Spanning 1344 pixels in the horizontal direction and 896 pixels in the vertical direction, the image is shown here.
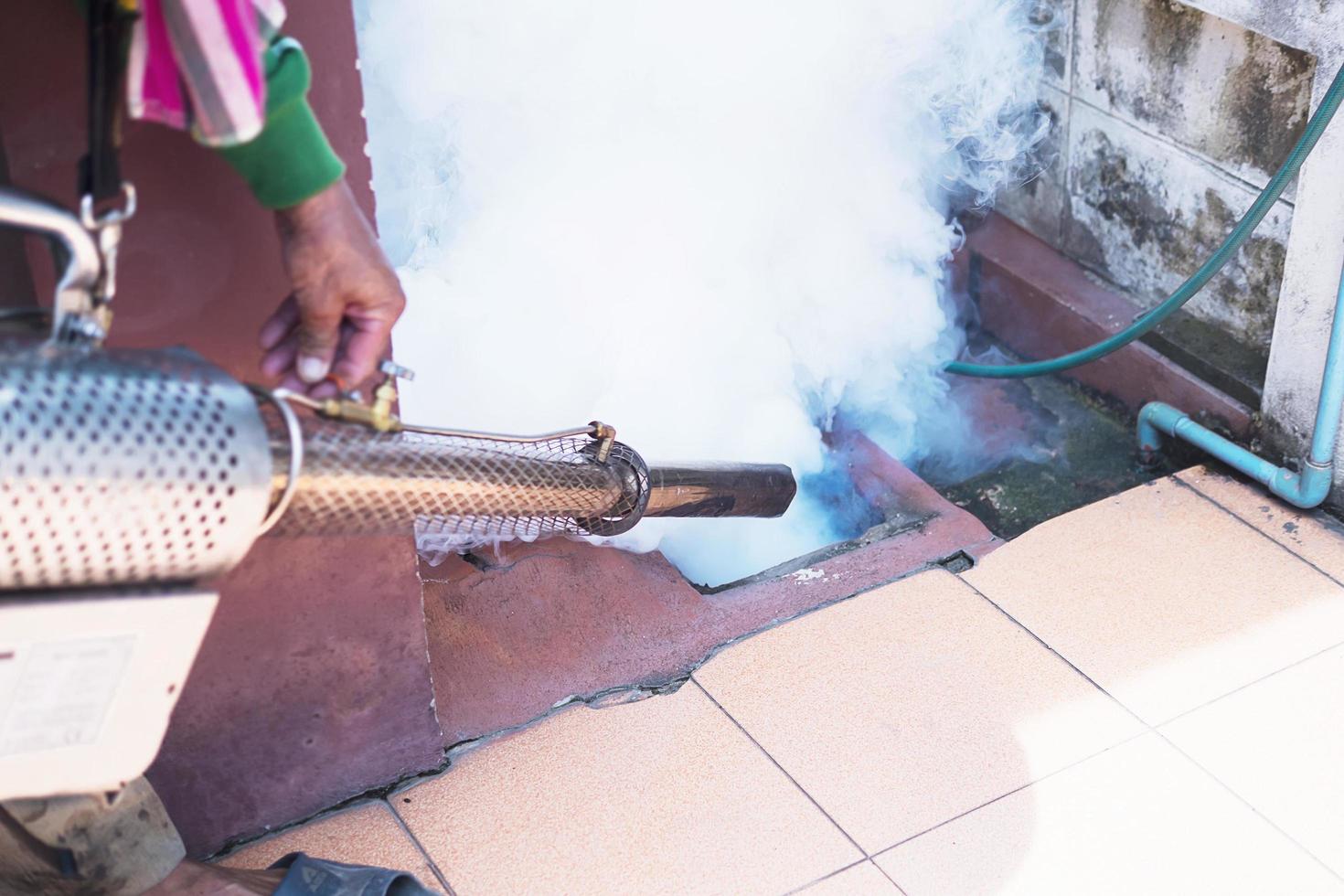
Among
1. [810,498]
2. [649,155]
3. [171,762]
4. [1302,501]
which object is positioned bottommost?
[810,498]

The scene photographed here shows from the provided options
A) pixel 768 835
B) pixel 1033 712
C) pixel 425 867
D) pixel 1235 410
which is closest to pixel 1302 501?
pixel 1235 410

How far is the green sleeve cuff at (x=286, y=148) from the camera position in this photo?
1.78 meters

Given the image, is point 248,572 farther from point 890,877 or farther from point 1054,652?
point 1054,652

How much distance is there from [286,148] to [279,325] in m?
0.38

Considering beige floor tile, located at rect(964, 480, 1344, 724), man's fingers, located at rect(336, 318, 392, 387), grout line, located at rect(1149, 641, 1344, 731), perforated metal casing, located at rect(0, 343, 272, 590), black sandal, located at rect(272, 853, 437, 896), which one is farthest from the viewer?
beige floor tile, located at rect(964, 480, 1344, 724)

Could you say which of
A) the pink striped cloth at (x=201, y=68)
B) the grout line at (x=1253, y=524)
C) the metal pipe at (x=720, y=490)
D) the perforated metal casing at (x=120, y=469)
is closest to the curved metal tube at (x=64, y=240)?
the perforated metal casing at (x=120, y=469)

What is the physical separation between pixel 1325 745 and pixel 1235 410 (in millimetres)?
1364

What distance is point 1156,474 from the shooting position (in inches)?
172

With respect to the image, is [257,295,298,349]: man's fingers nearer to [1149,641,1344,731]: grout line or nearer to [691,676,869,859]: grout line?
[691,676,869,859]: grout line

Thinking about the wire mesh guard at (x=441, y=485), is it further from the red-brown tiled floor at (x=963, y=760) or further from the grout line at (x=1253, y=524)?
the grout line at (x=1253, y=524)

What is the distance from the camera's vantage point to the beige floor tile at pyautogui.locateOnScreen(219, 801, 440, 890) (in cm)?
278

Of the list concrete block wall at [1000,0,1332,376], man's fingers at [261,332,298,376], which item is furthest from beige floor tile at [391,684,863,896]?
concrete block wall at [1000,0,1332,376]

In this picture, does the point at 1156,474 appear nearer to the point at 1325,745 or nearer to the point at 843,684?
the point at 1325,745

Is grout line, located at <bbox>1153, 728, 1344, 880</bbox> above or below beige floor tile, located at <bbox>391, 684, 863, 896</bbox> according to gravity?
below
